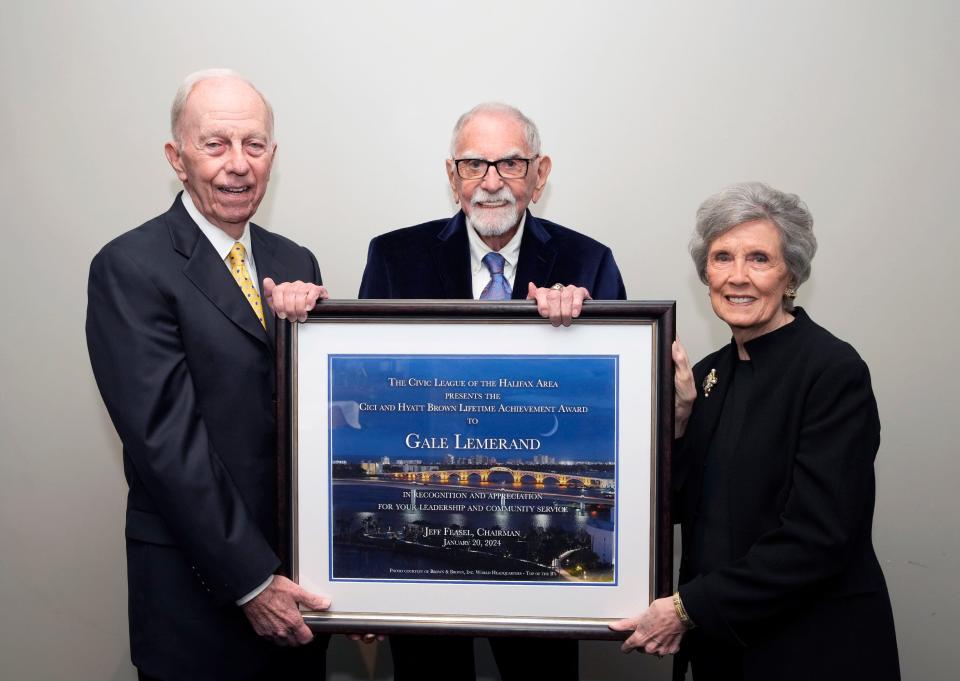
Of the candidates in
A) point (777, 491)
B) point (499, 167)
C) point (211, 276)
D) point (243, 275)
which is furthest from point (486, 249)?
point (777, 491)

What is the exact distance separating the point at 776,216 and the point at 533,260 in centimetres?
73

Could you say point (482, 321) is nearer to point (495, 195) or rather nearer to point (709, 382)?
point (495, 195)

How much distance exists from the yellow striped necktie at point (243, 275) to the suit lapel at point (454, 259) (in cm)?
57

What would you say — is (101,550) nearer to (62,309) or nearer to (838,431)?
(62,309)

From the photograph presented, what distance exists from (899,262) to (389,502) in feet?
7.61

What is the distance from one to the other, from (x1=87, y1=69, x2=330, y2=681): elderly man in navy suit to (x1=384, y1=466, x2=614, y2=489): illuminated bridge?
399mm

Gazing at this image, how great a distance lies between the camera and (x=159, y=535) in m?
2.15

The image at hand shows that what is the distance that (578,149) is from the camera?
3334mm

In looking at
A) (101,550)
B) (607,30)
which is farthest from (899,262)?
(101,550)

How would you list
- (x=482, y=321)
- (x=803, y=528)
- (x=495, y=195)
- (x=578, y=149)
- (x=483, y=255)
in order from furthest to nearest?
1. (x=578, y=149)
2. (x=483, y=255)
3. (x=495, y=195)
4. (x=482, y=321)
5. (x=803, y=528)

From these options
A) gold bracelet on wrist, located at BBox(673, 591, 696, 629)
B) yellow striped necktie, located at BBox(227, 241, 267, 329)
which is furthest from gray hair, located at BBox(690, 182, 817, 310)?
yellow striped necktie, located at BBox(227, 241, 267, 329)

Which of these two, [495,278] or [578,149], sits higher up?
[578,149]

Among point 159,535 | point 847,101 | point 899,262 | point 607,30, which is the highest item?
point 607,30

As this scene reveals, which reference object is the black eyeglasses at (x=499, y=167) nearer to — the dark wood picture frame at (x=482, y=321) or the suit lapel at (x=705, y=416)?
the dark wood picture frame at (x=482, y=321)
